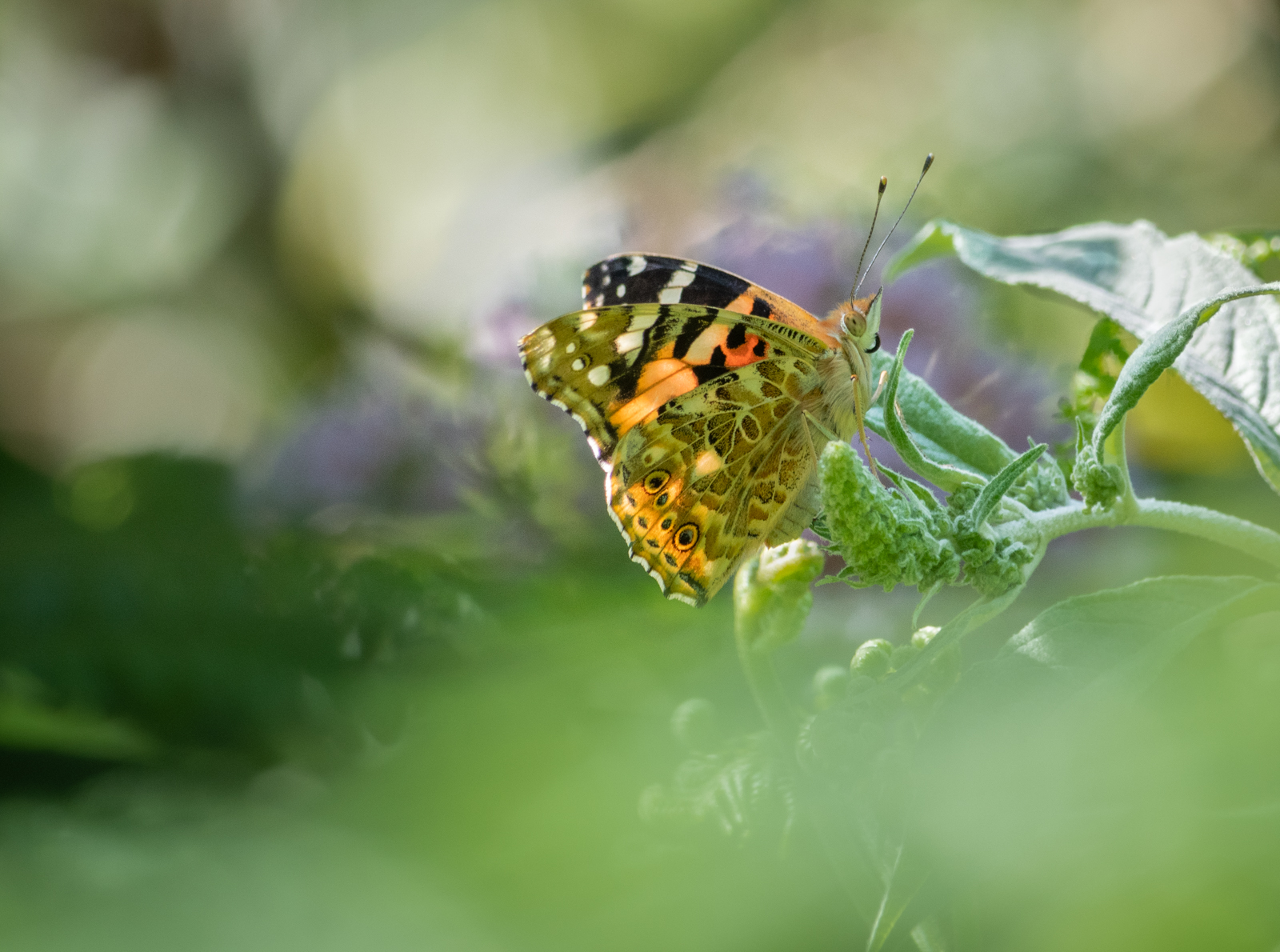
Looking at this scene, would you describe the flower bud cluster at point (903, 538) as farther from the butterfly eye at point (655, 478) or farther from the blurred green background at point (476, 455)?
the butterfly eye at point (655, 478)

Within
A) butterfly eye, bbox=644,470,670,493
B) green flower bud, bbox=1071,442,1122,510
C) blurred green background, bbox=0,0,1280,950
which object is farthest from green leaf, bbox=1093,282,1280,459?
butterfly eye, bbox=644,470,670,493

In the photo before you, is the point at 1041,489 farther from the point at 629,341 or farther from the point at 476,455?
the point at 476,455

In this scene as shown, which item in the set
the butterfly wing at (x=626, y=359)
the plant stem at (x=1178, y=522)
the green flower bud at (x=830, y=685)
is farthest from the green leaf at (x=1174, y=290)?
the green flower bud at (x=830, y=685)

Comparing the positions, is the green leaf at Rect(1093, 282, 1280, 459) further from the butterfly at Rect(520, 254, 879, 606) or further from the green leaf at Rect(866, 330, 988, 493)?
the butterfly at Rect(520, 254, 879, 606)

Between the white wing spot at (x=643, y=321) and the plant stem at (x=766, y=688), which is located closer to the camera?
the plant stem at (x=766, y=688)

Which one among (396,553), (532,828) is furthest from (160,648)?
(532,828)

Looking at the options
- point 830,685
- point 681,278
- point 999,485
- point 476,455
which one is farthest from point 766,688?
point 476,455

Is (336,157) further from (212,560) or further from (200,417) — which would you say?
(212,560)
